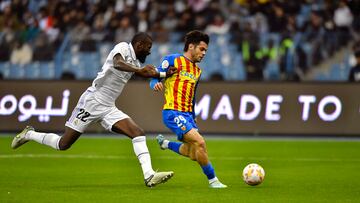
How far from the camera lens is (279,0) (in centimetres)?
2453

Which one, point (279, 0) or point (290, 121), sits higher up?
point (279, 0)

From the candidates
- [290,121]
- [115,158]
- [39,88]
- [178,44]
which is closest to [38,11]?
[39,88]

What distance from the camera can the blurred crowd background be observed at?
21.9m

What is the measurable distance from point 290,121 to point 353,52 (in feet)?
7.46

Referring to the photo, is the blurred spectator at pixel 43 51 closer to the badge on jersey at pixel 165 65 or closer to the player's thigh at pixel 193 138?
the badge on jersey at pixel 165 65

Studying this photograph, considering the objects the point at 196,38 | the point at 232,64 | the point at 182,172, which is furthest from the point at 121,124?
the point at 232,64

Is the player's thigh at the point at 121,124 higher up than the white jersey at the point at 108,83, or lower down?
lower down

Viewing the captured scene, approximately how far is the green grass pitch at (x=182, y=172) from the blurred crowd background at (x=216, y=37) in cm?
198

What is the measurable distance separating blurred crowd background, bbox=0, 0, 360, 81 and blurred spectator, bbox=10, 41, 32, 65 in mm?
26

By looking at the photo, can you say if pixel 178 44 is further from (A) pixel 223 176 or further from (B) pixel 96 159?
(A) pixel 223 176

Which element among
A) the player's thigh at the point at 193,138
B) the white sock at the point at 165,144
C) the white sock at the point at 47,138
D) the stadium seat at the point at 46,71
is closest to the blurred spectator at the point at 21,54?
the stadium seat at the point at 46,71

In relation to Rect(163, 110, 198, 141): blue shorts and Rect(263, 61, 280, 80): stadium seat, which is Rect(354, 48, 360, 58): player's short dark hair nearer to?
Rect(263, 61, 280, 80): stadium seat

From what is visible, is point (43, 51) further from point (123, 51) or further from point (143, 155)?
point (143, 155)

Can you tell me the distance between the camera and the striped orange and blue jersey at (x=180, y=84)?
39.8ft
